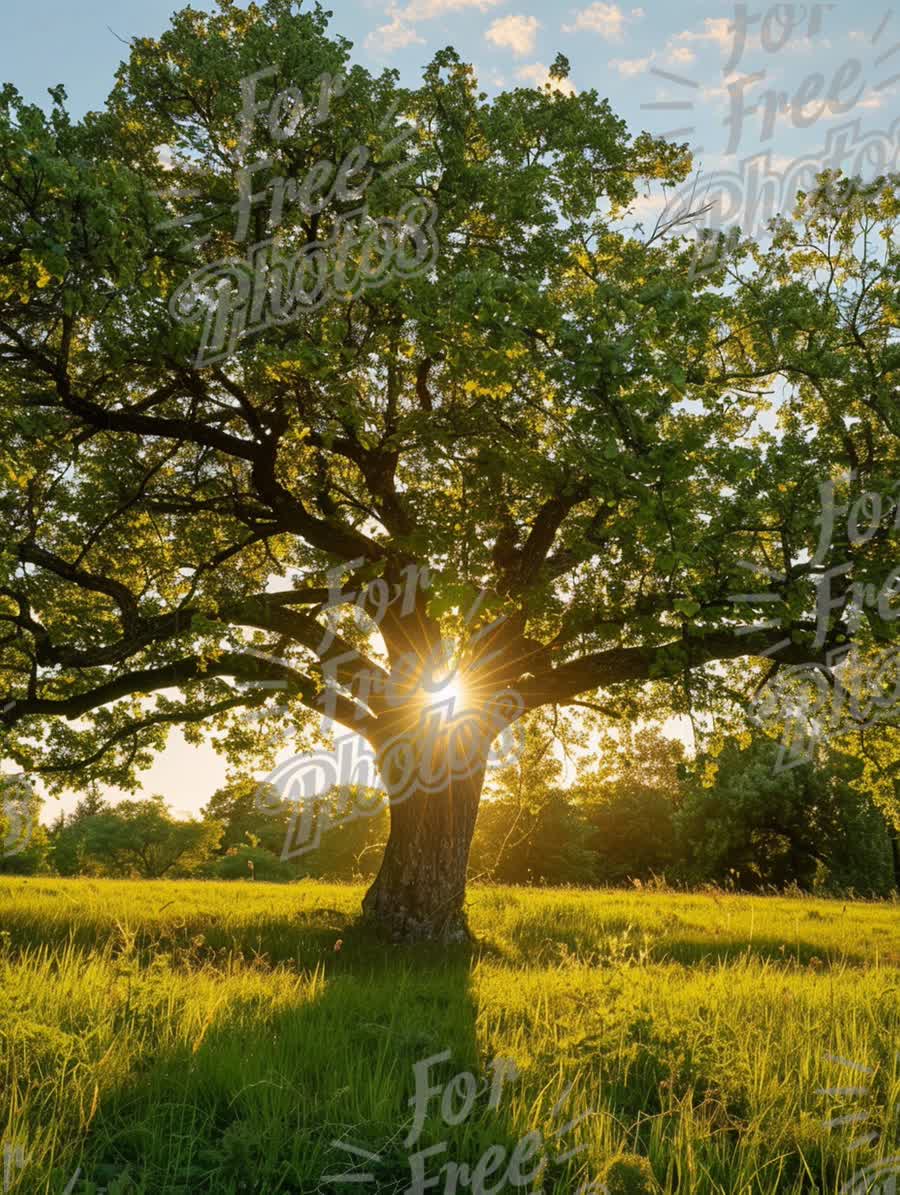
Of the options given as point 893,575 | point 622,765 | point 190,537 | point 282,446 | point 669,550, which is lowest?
point 622,765

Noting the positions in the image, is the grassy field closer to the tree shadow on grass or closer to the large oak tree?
the tree shadow on grass

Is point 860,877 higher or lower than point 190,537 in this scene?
lower

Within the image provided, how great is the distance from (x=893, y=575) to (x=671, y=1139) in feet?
27.4

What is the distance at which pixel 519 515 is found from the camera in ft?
43.2

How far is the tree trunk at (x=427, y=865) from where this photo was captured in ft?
41.9

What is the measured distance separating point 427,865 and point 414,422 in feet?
23.2

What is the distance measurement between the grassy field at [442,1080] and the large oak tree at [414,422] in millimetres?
3742

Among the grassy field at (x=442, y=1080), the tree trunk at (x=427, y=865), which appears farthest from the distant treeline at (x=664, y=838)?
the grassy field at (x=442, y=1080)

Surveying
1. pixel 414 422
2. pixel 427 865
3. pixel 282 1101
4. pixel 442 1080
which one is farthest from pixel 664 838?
pixel 282 1101

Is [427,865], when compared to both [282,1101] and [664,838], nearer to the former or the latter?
[282,1101]

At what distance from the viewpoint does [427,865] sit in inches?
515

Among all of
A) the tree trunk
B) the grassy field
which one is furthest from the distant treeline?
the grassy field

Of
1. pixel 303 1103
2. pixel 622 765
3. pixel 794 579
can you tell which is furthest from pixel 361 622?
pixel 303 1103

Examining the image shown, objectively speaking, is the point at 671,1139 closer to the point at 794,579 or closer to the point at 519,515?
the point at 794,579
